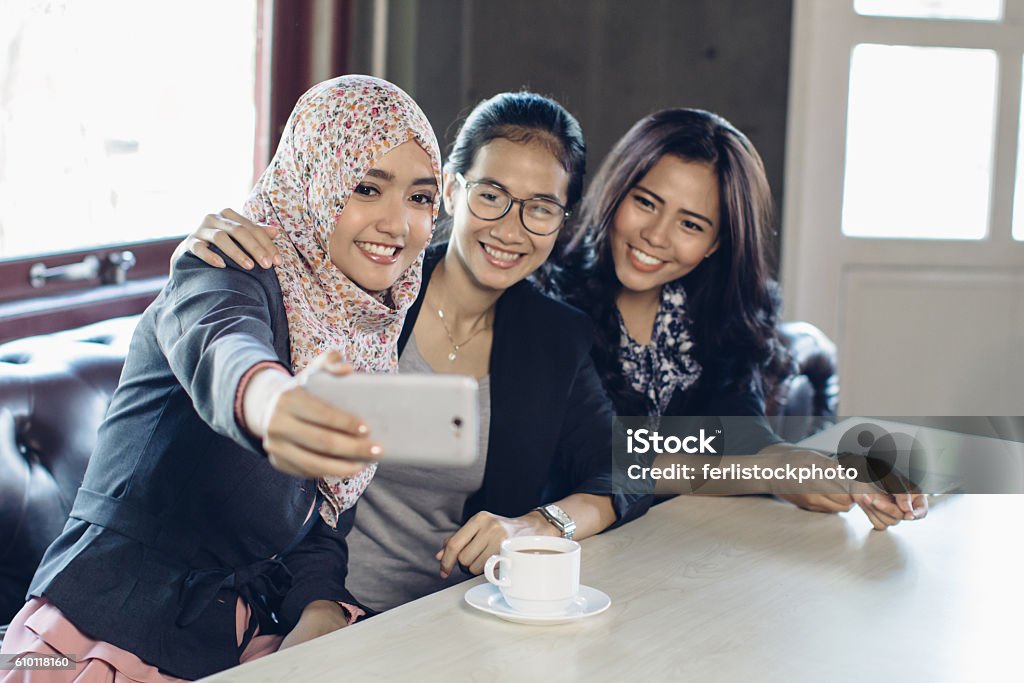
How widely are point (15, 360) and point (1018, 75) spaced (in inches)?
133

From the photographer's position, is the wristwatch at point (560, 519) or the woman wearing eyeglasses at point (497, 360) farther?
the woman wearing eyeglasses at point (497, 360)

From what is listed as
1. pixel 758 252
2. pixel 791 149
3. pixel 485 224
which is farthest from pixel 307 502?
pixel 791 149

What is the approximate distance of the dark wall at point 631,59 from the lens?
3.73 metres

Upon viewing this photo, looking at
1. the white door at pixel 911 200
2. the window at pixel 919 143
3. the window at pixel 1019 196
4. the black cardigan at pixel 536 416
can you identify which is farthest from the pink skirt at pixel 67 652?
the window at pixel 1019 196

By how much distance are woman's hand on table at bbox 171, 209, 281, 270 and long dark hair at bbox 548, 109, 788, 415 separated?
2.80 feet

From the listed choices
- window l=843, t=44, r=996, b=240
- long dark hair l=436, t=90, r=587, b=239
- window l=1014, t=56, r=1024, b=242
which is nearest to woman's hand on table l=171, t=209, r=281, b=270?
long dark hair l=436, t=90, r=587, b=239

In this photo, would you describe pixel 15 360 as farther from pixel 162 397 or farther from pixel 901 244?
pixel 901 244

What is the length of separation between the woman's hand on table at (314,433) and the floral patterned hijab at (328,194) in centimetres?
53

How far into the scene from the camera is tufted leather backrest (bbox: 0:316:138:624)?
1.63 metres

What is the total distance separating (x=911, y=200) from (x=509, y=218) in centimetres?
263

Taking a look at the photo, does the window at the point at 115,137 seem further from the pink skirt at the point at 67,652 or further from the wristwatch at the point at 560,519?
the wristwatch at the point at 560,519

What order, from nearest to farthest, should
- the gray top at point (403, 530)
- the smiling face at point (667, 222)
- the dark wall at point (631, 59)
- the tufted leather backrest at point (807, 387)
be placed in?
1. the gray top at point (403, 530)
2. the smiling face at point (667, 222)
3. the tufted leather backrest at point (807, 387)
4. the dark wall at point (631, 59)

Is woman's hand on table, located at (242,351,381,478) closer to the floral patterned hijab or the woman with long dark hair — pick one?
the floral patterned hijab

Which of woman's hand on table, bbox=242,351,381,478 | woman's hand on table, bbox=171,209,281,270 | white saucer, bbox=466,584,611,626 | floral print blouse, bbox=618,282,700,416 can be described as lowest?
white saucer, bbox=466,584,611,626
